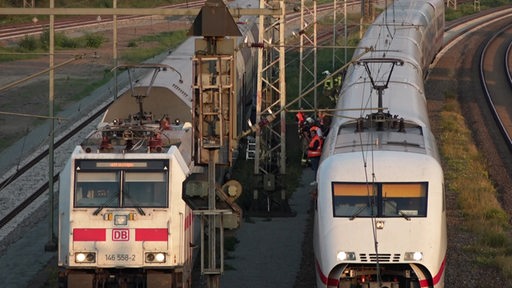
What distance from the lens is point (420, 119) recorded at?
24.0m

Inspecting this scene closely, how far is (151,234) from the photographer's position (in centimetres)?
1892

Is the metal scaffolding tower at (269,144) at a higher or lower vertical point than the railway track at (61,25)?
lower

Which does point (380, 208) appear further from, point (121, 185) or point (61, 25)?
point (61, 25)

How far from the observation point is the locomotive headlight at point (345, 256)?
61.1ft

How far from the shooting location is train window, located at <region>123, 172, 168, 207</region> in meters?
18.9

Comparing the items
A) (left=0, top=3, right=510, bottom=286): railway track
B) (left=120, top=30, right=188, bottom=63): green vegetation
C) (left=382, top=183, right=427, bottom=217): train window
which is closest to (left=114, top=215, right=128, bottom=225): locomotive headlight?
(left=382, top=183, right=427, bottom=217): train window

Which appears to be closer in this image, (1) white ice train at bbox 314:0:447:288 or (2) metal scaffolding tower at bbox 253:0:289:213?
(1) white ice train at bbox 314:0:447:288

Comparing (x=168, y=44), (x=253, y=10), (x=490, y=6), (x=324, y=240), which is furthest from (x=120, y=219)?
(x=490, y=6)

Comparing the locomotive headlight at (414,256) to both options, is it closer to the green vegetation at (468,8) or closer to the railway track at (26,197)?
the railway track at (26,197)

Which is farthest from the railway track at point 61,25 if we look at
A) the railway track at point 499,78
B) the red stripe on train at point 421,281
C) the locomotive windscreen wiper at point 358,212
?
the red stripe on train at point 421,281

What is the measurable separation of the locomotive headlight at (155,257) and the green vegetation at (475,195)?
20.2 ft

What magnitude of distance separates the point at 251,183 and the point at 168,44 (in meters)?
42.6

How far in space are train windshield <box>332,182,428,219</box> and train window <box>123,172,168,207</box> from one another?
2799 mm

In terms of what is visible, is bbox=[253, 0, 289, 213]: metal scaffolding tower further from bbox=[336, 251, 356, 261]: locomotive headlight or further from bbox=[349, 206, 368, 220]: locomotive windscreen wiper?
bbox=[336, 251, 356, 261]: locomotive headlight
